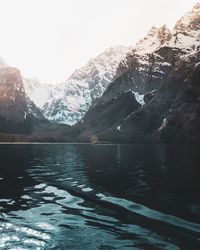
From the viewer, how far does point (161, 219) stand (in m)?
27.9

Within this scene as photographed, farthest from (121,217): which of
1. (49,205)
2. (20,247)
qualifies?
(20,247)

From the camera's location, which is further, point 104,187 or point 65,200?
point 104,187

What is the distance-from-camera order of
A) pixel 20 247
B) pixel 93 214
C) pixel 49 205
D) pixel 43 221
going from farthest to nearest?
pixel 49 205, pixel 93 214, pixel 43 221, pixel 20 247

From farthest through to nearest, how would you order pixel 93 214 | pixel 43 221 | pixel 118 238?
pixel 93 214
pixel 43 221
pixel 118 238

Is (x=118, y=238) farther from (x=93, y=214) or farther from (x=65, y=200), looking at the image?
(x=65, y=200)

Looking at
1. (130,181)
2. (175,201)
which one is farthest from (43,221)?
(130,181)

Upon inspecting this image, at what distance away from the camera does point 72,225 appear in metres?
25.9

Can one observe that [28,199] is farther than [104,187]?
No

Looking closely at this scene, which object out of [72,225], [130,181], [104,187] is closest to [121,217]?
[72,225]

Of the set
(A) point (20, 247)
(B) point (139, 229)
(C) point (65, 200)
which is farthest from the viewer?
(C) point (65, 200)

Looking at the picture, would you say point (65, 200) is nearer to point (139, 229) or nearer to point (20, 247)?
point (139, 229)

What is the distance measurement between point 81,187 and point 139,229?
20081 millimetres

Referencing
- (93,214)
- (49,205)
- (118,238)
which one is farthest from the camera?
(49,205)

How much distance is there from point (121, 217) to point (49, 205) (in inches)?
292
